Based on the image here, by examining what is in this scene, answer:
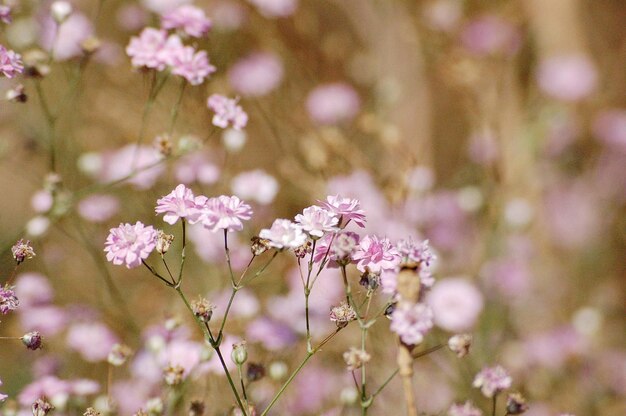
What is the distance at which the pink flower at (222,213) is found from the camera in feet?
2.51

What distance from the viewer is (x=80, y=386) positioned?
1063 millimetres

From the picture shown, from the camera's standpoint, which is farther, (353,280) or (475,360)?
(353,280)

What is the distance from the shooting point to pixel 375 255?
0.80m

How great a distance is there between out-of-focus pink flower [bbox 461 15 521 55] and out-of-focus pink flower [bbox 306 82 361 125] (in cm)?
46

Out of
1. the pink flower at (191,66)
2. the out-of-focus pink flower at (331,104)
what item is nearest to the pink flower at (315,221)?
the pink flower at (191,66)

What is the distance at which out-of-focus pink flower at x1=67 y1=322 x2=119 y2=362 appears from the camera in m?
1.45

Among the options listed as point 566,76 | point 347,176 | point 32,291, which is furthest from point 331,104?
point 32,291

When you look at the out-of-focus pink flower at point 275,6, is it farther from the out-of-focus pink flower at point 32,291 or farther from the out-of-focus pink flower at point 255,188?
the out-of-focus pink flower at point 32,291

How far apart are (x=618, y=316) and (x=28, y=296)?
1.94 m

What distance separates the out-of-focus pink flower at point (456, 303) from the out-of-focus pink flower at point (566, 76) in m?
0.85

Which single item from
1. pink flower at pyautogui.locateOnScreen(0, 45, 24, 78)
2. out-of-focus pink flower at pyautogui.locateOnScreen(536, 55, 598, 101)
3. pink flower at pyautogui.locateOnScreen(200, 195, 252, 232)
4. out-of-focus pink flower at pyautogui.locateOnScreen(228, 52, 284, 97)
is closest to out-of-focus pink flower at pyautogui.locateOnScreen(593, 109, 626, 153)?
out-of-focus pink flower at pyautogui.locateOnScreen(536, 55, 598, 101)

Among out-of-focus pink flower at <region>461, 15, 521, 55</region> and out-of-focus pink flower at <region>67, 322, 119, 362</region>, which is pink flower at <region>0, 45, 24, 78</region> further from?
out-of-focus pink flower at <region>461, 15, 521, 55</region>

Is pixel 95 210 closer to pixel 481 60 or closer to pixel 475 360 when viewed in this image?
pixel 475 360

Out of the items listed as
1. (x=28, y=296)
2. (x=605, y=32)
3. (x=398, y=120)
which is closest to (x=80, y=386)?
(x=28, y=296)
